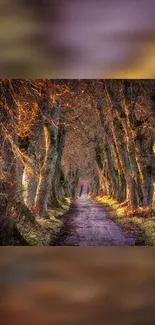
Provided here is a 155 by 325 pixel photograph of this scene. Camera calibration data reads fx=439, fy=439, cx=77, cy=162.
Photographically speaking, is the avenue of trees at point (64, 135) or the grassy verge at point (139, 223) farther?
the grassy verge at point (139, 223)

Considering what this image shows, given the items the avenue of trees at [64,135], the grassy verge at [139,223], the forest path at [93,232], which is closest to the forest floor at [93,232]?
the forest path at [93,232]

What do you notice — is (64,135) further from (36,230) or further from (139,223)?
(36,230)

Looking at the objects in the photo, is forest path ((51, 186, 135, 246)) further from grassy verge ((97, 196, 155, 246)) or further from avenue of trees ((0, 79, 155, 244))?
avenue of trees ((0, 79, 155, 244))

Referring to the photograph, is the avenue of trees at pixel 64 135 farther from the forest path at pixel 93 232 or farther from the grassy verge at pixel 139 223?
the forest path at pixel 93 232

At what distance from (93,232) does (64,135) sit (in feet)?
8.96

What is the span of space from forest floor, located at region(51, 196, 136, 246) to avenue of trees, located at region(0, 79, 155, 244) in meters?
0.68

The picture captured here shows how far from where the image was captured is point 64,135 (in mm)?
11398

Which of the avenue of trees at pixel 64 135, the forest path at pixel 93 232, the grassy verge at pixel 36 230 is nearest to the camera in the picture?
the avenue of trees at pixel 64 135

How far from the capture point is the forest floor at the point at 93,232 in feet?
27.9

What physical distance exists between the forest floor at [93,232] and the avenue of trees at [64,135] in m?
0.68
